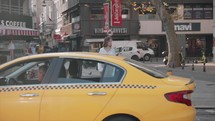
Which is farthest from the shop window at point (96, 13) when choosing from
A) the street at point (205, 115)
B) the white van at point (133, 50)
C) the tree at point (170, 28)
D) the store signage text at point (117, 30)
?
the street at point (205, 115)

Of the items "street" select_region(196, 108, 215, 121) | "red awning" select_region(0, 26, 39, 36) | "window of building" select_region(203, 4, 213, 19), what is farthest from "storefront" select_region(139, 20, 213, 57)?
"street" select_region(196, 108, 215, 121)

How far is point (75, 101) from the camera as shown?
20.5ft

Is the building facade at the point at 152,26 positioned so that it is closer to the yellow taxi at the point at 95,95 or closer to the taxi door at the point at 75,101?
the yellow taxi at the point at 95,95

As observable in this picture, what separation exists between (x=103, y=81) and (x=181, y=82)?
1.17m

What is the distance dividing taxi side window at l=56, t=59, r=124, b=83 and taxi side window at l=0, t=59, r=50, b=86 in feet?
0.97

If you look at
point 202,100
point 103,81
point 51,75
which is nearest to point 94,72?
point 103,81

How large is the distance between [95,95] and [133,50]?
35.2 metres

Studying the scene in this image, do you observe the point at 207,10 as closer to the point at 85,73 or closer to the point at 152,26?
the point at 152,26

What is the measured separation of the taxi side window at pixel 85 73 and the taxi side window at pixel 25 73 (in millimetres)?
297

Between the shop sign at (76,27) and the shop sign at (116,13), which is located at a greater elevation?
the shop sign at (116,13)

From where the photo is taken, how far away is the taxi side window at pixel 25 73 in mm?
6562

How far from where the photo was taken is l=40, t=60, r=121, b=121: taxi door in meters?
6.26

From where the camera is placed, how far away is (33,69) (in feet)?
22.1

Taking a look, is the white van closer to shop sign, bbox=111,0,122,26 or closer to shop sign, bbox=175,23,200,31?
shop sign, bbox=111,0,122,26
